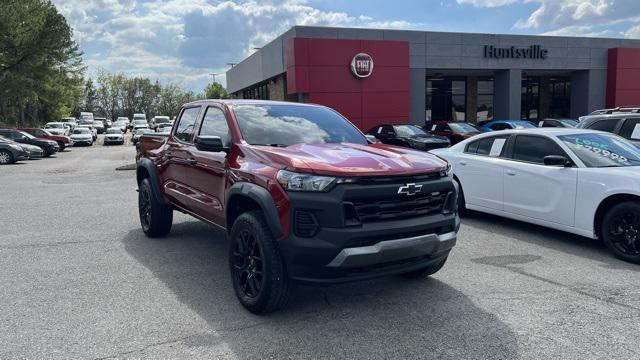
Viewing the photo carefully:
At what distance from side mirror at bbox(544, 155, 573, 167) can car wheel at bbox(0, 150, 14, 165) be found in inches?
916

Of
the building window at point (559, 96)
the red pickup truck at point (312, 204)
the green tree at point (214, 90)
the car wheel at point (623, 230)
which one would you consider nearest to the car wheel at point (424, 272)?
the red pickup truck at point (312, 204)

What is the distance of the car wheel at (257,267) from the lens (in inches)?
153

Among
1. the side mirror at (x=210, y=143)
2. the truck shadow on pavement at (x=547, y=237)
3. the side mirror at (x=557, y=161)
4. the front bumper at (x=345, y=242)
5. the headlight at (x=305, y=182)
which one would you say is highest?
the side mirror at (x=210, y=143)

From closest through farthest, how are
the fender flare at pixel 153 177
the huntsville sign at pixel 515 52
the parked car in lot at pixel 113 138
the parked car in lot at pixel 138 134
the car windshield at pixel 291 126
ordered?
1. the car windshield at pixel 291 126
2. the fender flare at pixel 153 177
3. the parked car in lot at pixel 138 134
4. the huntsville sign at pixel 515 52
5. the parked car in lot at pixel 113 138

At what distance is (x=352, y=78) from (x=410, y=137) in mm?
6317

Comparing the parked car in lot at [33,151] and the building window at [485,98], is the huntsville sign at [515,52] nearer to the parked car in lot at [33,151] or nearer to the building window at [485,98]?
the building window at [485,98]

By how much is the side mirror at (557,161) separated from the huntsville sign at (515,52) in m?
22.4

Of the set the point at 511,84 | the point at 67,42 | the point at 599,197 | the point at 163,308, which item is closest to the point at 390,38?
the point at 511,84

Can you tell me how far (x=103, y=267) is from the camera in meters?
5.66

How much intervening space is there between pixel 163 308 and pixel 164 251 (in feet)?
6.73

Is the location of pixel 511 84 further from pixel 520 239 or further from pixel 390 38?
pixel 520 239

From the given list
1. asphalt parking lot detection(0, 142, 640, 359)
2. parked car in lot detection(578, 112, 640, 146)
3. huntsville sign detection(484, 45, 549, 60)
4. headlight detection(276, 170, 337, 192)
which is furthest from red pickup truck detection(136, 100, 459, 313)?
huntsville sign detection(484, 45, 549, 60)

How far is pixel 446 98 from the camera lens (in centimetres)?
3128

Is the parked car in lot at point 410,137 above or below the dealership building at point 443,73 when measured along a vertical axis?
below
